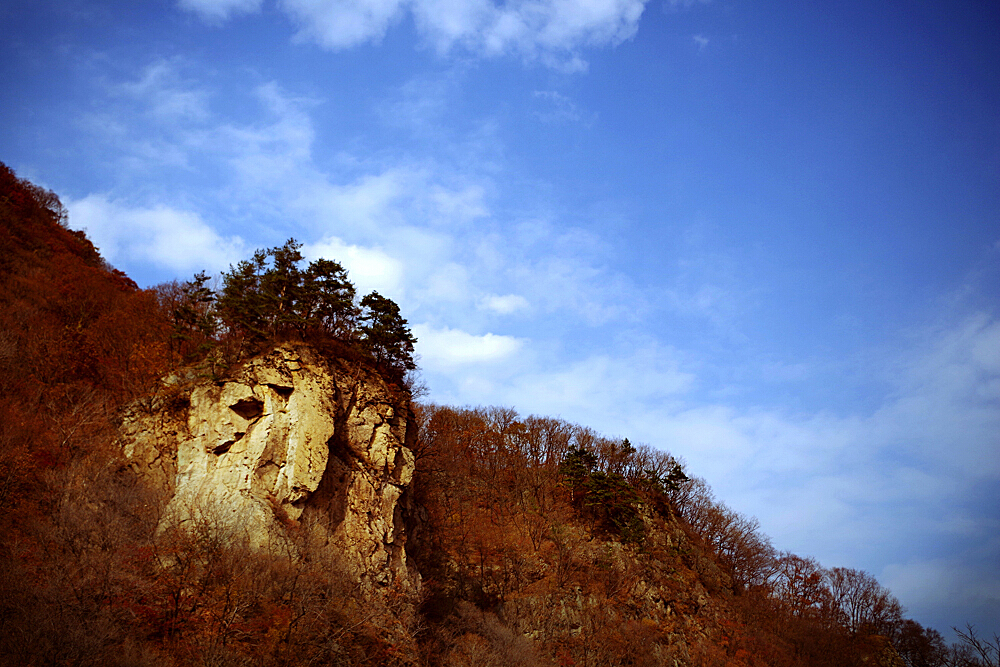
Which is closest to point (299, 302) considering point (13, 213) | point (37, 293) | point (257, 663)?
point (257, 663)

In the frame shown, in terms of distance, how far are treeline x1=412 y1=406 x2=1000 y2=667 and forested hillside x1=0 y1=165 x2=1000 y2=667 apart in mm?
168

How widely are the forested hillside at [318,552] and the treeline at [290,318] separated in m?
0.12

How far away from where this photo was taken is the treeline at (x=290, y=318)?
88.7 feet

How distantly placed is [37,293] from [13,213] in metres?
13.1

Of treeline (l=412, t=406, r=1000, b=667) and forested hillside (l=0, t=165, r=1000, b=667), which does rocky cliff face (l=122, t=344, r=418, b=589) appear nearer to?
forested hillside (l=0, t=165, r=1000, b=667)

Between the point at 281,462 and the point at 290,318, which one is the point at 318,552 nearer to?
the point at 281,462

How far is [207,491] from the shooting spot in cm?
2294

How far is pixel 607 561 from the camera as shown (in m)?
37.8

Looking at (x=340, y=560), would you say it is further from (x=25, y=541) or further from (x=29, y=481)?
(x=29, y=481)

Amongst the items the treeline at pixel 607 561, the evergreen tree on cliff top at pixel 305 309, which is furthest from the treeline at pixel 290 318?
the treeline at pixel 607 561

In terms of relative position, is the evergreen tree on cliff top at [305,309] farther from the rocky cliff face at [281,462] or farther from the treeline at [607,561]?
the treeline at [607,561]

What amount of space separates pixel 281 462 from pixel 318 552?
420 cm

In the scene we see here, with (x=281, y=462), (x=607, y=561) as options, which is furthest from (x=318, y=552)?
(x=607, y=561)

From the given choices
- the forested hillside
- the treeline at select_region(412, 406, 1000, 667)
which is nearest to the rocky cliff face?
the forested hillside
